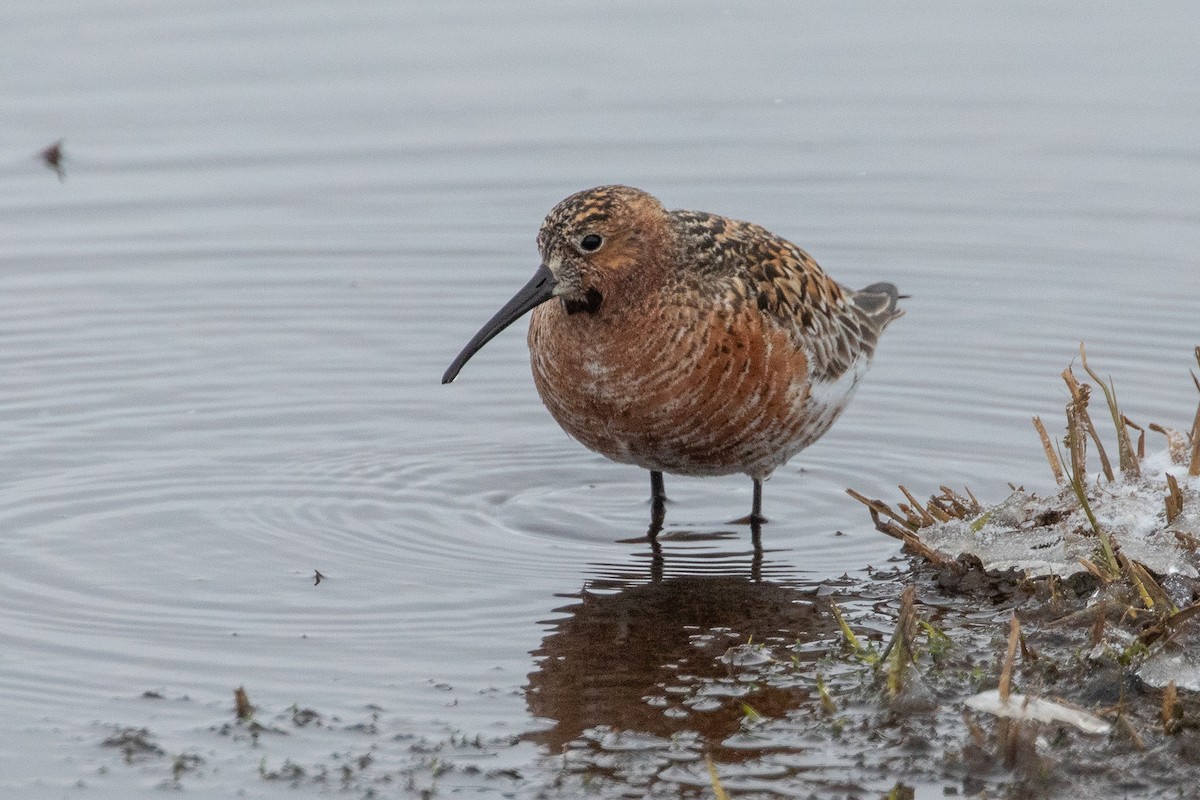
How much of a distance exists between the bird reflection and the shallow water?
0.16 ft

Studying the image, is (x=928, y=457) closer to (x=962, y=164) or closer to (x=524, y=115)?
(x=962, y=164)

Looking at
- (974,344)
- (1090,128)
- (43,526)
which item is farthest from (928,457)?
(1090,128)

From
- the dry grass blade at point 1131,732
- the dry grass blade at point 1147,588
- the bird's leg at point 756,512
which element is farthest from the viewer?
the bird's leg at point 756,512

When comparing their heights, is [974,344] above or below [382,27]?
below

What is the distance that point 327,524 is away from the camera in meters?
8.02

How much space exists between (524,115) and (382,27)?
6.61ft

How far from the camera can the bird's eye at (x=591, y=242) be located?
7.60 metres

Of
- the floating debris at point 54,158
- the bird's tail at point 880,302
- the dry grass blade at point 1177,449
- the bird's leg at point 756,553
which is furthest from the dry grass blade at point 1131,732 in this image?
the floating debris at point 54,158

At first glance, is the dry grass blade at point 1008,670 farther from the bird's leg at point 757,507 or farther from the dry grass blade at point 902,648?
the bird's leg at point 757,507

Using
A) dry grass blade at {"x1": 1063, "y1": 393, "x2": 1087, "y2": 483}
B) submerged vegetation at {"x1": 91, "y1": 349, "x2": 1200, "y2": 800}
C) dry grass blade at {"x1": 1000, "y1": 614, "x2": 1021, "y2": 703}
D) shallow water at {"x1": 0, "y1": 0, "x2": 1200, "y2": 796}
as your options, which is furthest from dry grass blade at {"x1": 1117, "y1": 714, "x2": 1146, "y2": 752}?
shallow water at {"x1": 0, "y1": 0, "x2": 1200, "y2": 796}

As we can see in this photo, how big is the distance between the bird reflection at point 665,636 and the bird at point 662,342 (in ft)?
1.84

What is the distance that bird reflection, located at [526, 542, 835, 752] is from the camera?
19.3ft

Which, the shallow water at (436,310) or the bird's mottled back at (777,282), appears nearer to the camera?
the shallow water at (436,310)

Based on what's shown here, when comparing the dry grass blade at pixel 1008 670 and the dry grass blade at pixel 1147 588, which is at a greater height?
the dry grass blade at pixel 1147 588
